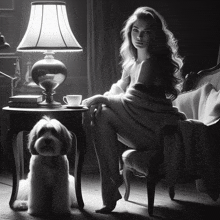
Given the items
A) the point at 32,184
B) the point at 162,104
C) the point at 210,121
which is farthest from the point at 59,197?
the point at 210,121

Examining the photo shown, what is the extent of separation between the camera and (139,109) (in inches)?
135

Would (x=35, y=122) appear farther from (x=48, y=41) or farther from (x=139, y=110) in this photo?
(x=139, y=110)

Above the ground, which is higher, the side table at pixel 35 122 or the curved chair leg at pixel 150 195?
the side table at pixel 35 122

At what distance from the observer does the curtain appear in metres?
4.80

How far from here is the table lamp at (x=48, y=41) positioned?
3.49 meters

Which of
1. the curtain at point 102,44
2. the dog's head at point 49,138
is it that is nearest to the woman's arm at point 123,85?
the dog's head at point 49,138

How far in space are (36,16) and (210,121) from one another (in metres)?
1.34

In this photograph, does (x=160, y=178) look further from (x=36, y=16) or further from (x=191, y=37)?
(x=191, y=37)

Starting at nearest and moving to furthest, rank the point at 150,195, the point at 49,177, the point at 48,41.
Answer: the point at 49,177
the point at 150,195
the point at 48,41

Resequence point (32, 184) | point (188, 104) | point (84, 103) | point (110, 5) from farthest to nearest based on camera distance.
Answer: point (110, 5) → point (188, 104) → point (84, 103) → point (32, 184)

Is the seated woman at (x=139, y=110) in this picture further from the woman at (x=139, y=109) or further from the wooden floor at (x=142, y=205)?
the wooden floor at (x=142, y=205)

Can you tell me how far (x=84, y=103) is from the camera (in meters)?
3.46

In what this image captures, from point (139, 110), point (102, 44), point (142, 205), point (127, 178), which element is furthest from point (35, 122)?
point (102, 44)

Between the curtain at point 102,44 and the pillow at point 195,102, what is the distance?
102 cm
